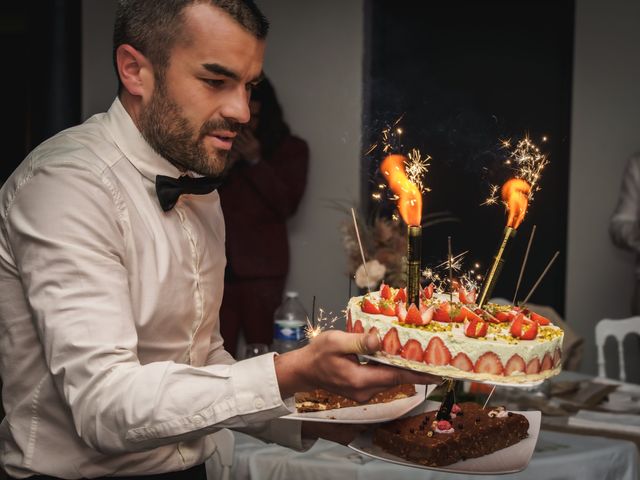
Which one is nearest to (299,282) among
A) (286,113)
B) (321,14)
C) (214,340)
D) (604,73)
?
(286,113)

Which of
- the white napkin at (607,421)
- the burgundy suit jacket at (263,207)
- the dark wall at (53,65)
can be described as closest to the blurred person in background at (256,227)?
the burgundy suit jacket at (263,207)

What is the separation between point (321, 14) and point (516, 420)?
386 centimetres

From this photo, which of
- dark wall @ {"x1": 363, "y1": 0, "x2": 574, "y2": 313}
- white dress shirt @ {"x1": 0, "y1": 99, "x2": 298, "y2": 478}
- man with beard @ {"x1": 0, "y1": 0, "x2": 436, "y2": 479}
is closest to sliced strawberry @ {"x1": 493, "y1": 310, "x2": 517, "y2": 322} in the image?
man with beard @ {"x1": 0, "y1": 0, "x2": 436, "y2": 479}

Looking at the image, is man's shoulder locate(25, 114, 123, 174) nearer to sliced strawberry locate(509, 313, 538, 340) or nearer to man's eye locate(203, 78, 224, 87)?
man's eye locate(203, 78, 224, 87)

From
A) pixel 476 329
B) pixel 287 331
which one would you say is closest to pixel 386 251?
pixel 287 331

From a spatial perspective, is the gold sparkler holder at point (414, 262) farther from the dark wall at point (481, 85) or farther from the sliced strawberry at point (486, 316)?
the dark wall at point (481, 85)

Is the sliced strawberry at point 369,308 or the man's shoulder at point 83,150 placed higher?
the man's shoulder at point 83,150

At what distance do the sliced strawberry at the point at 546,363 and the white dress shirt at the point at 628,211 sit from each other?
323 cm

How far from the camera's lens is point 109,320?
4.36 feet

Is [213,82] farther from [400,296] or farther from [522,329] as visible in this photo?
[522,329]

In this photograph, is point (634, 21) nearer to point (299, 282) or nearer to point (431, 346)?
point (299, 282)

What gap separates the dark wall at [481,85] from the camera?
5199mm

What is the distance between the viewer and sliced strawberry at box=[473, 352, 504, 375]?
1.58 m

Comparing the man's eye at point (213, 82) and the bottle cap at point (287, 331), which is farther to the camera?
the bottle cap at point (287, 331)
